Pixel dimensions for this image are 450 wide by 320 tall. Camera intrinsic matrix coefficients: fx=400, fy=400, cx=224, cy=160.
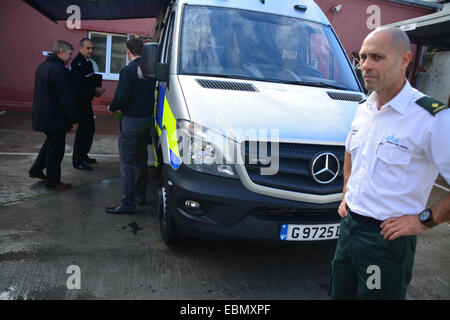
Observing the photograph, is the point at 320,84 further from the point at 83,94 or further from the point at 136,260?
the point at 83,94

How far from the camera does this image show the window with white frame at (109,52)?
12625 mm

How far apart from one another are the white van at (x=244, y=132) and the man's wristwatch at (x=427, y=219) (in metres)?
1.27

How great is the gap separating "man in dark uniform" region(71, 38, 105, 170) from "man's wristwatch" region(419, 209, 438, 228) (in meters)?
5.44

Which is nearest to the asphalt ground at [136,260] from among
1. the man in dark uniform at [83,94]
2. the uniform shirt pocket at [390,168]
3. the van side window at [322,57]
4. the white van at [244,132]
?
the white van at [244,132]

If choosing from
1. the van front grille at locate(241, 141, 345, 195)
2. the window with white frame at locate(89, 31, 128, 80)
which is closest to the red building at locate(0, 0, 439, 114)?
the window with white frame at locate(89, 31, 128, 80)

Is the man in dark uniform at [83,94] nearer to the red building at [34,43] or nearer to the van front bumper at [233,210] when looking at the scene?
the van front bumper at [233,210]

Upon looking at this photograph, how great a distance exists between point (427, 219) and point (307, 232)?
53.6 inches

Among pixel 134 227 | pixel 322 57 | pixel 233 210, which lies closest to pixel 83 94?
pixel 134 227

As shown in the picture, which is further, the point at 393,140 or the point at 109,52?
the point at 109,52

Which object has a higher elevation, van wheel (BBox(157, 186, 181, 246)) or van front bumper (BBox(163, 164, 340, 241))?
van front bumper (BBox(163, 164, 340, 241))

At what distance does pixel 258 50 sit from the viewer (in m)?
3.91

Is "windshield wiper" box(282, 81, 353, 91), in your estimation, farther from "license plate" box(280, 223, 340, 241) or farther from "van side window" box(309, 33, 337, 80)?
"license plate" box(280, 223, 340, 241)

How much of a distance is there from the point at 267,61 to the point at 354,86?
94 cm

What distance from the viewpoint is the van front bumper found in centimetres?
294
